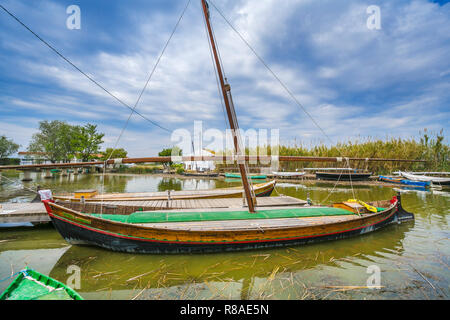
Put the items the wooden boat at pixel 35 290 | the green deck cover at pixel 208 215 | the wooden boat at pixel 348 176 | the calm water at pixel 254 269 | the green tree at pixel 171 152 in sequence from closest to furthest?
the wooden boat at pixel 35 290, the calm water at pixel 254 269, the green deck cover at pixel 208 215, the wooden boat at pixel 348 176, the green tree at pixel 171 152

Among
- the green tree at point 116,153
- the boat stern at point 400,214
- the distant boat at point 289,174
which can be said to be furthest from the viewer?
the green tree at point 116,153

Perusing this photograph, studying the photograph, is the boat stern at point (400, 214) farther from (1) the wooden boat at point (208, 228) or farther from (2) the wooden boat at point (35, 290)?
(2) the wooden boat at point (35, 290)

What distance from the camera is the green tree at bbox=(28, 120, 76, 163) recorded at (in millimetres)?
52256

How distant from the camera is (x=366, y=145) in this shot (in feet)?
118

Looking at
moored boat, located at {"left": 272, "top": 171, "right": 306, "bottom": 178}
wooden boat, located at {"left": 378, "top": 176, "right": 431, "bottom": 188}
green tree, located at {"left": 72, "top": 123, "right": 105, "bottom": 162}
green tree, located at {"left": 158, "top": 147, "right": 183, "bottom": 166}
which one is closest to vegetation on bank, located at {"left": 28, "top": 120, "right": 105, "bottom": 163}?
green tree, located at {"left": 72, "top": 123, "right": 105, "bottom": 162}

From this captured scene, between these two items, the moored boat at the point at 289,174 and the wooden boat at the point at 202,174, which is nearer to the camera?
the moored boat at the point at 289,174

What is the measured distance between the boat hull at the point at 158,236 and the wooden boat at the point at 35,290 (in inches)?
98.7

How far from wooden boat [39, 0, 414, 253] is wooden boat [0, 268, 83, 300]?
250cm

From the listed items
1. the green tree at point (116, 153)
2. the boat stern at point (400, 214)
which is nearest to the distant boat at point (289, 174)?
the boat stern at point (400, 214)

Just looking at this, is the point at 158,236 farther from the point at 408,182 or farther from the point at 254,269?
the point at 408,182

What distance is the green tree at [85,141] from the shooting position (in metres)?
53.8

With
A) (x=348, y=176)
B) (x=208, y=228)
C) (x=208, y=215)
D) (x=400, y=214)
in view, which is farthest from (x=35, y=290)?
(x=348, y=176)

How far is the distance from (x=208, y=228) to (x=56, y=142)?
66.1 meters
